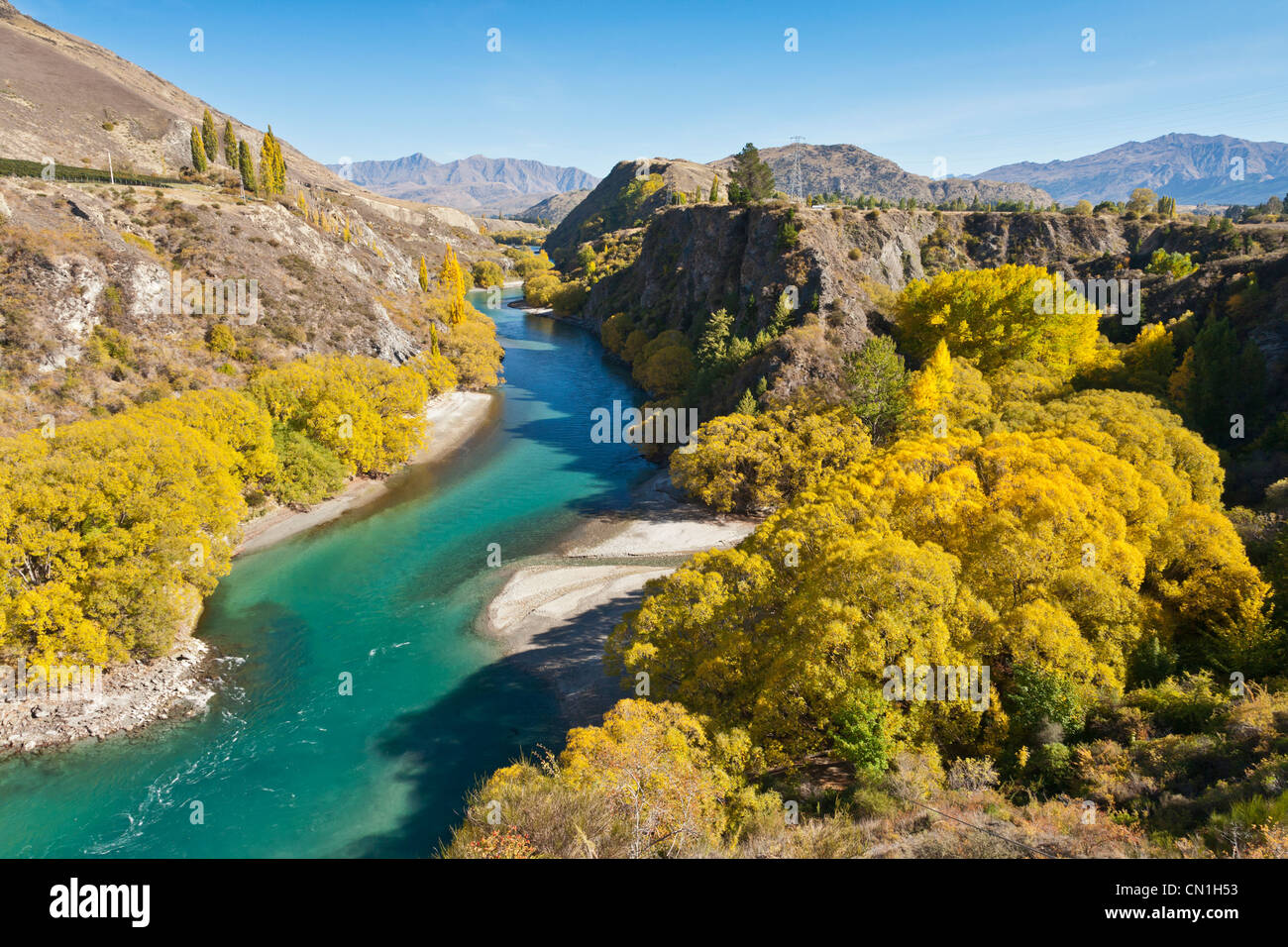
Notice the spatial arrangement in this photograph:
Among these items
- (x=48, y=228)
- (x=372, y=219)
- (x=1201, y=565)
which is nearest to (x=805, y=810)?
(x=1201, y=565)

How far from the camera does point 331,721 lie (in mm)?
31297

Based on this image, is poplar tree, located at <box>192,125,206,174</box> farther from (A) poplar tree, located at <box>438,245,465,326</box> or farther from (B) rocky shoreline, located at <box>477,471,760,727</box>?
(B) rocky shoreline, located at <box>477,471,760,727</box>

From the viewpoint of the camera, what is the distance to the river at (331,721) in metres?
25.4

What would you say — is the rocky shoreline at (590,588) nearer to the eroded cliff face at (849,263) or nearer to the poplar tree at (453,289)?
the eroded cliff face at (849,263)

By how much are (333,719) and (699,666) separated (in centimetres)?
1925

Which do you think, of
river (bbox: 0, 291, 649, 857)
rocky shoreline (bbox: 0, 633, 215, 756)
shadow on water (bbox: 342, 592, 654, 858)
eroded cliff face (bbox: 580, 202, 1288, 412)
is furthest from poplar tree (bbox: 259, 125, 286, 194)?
shadow on water (bbox: 342, 592, 654, 858)

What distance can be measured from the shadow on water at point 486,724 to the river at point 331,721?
94 millimetres

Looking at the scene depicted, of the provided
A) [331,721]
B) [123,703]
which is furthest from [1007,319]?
[123,703]

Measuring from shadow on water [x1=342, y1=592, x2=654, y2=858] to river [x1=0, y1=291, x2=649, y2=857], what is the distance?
9 centimetres

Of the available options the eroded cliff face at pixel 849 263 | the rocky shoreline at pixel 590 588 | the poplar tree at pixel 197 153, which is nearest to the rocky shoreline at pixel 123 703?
the rocky shoreline at pixel 590 588

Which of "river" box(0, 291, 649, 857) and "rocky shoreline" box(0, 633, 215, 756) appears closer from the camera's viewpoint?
"river" box(0, 291, 649, 857)

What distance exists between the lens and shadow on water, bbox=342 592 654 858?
26.1 m

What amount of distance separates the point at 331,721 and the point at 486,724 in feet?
25.5

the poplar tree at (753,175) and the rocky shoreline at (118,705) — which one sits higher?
the poplar tree at (753,175)
